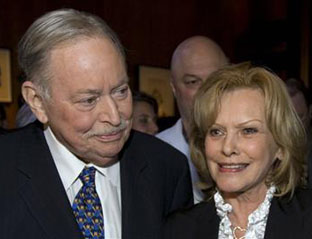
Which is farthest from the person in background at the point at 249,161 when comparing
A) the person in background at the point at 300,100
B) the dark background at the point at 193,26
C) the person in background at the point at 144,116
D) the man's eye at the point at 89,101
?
the dark background at the point at 193,26

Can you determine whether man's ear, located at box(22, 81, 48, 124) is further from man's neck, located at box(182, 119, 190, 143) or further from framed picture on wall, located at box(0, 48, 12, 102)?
framed picture on wall, located at box(0, 48, 12, 102)

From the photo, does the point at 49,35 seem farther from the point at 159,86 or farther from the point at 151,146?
the point at 159,86

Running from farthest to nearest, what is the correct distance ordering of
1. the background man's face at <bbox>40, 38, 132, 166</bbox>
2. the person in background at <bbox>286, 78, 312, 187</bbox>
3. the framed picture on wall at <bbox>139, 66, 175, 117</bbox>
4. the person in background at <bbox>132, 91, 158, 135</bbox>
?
the framed picture on wall at <bbox>139, 66, 175, 117</bbox>, the person in background at <bbox>286, 78, 312, 187</bbox>, the person in background at <bbox>132, 91, 158, 135</bbox>, the background man's face at <bbox>40, 38, 132, 166</bbox>

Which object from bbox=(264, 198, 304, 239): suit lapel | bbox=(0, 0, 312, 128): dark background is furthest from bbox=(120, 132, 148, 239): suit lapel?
bbox=(0, 0, 312, 128): dark background

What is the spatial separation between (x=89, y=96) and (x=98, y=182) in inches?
14.2

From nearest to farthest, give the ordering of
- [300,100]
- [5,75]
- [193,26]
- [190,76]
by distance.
→ [190,76]
[300,100]
[5,75]
[193,26]

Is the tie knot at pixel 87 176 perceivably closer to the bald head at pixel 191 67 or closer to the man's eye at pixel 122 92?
the man's eye at pixel 122 92

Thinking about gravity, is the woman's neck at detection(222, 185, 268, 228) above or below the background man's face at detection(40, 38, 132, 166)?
below

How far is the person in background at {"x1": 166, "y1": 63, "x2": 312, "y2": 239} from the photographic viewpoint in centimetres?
202

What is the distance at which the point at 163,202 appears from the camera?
2.18m

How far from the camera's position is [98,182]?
2.03 metres

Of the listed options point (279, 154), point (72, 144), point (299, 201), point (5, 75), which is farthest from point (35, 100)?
point (5, 75)

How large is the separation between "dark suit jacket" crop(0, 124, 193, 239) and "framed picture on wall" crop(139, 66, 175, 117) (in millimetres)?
4890

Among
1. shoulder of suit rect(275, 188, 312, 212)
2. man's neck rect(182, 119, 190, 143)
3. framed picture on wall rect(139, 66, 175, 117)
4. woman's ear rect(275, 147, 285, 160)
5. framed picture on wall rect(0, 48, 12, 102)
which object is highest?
woman's ear rect(275, 147, 285, 160)
